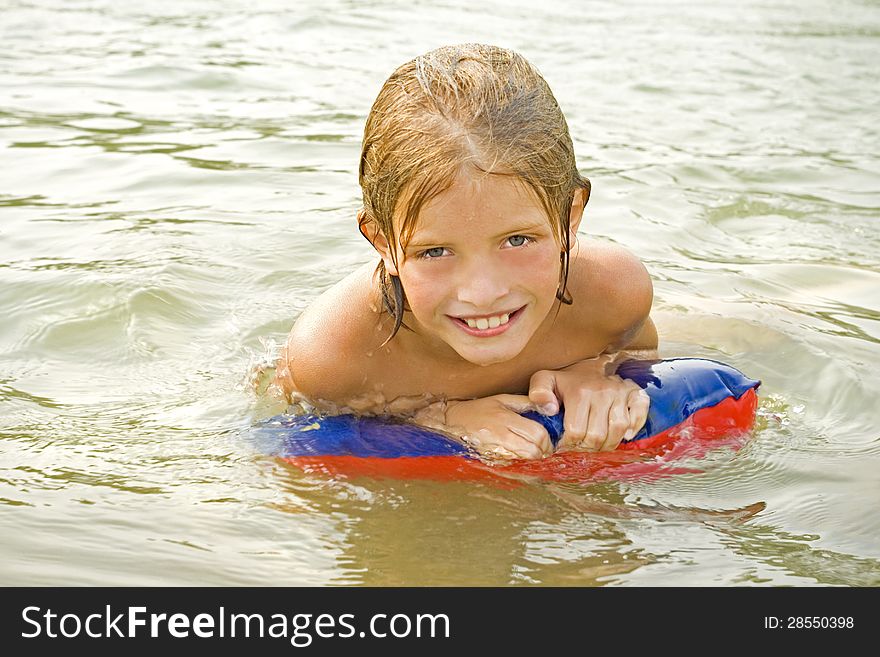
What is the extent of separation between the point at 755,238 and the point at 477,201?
3.21 m

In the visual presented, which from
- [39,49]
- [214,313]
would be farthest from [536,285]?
[39,49]

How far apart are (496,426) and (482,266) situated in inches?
25.8

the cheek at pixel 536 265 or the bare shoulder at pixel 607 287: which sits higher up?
the cheek at pixel 536 265

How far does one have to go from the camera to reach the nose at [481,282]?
9.88 feet

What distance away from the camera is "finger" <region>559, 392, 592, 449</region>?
3.45 m

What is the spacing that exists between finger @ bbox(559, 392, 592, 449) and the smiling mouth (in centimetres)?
44

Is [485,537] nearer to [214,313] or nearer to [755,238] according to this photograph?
[214,313]

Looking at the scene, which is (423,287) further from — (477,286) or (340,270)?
(340,270)

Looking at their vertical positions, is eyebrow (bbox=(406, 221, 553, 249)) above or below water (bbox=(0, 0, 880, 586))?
above

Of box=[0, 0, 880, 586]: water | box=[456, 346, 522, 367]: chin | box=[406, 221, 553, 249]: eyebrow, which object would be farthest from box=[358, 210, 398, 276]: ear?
box=[0, 0, 880, 586]: water

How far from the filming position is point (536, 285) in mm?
3129

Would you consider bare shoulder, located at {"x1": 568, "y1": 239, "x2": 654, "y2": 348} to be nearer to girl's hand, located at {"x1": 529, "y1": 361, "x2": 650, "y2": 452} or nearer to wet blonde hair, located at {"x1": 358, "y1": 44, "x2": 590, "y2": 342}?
girl's hand, located at {"x1": 529, "y1": 361, "x2": 650, "y2": 452}

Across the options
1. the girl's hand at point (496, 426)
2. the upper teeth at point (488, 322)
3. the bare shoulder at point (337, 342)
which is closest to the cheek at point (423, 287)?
the upper teeth at point (488, 322)

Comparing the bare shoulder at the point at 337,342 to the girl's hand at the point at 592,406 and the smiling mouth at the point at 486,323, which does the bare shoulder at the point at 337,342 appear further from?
the girl's hand at the point at 592,406
